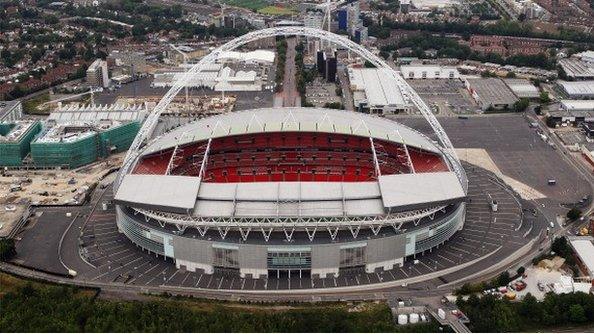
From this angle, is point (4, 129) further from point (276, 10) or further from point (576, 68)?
point (276, 10)

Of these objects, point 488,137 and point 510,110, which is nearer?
point 488,137

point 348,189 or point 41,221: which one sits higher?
point 348,189

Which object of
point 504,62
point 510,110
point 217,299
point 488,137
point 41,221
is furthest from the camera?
point 504,62

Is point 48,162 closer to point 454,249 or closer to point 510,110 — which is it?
point 454,249

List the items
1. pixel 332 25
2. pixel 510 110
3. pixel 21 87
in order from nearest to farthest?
1. pixel 510 110
2. pixel 21 87
3. pixel 332 25

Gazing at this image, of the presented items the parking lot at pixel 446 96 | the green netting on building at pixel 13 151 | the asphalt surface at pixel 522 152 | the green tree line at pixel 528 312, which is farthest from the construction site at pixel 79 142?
the green tree line at pixel 528 312

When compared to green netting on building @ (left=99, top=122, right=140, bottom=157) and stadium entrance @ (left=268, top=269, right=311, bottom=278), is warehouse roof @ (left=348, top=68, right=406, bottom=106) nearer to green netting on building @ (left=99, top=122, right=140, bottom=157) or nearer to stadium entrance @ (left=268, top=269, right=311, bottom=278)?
green netting on building @ (left=99, top=122, right=140, bottom=157)

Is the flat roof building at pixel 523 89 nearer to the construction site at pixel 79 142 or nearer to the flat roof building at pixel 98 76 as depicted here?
the construction site at pixel 79 142

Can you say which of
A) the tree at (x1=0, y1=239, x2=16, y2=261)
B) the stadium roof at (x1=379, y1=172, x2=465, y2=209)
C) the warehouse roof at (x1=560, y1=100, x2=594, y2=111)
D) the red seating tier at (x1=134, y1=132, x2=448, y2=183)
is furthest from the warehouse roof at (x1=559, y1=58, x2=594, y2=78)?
the tree at (x1=0, y1=239, x2=16, y2=261)

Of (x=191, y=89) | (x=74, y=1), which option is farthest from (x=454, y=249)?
(x=74, y=1)
